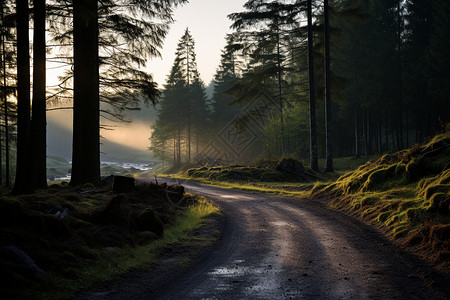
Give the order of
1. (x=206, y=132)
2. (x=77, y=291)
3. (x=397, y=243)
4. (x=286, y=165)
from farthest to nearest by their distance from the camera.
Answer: (x=206, y=132), (x=286, y=165), (x=397, y=243), (x=77, y=291)

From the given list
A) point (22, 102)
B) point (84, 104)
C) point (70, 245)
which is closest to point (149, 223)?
point (70, 245)

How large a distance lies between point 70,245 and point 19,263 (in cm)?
144

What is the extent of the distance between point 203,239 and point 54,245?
12.7ft

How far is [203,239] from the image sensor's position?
8859mm

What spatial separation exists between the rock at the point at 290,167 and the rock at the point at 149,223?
56.8 ft

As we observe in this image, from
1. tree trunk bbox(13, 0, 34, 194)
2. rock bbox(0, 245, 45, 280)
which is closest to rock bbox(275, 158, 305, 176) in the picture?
tree trunk bbox(13, 0, 34, 194)

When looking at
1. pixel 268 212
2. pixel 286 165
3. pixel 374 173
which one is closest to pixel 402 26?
pixel 286 165

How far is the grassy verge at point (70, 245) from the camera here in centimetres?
491

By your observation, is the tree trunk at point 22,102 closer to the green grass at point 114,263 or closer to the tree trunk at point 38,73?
the tree trunk at point 38,73

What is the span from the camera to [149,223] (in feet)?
28.6

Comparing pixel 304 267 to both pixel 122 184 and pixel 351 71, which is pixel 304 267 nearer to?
pixel 122 184

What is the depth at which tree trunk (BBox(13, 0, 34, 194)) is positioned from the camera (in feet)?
31.4

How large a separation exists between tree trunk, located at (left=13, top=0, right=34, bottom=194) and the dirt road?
6.05 metres

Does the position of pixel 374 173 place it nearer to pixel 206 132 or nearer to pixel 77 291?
pixel 77 291
